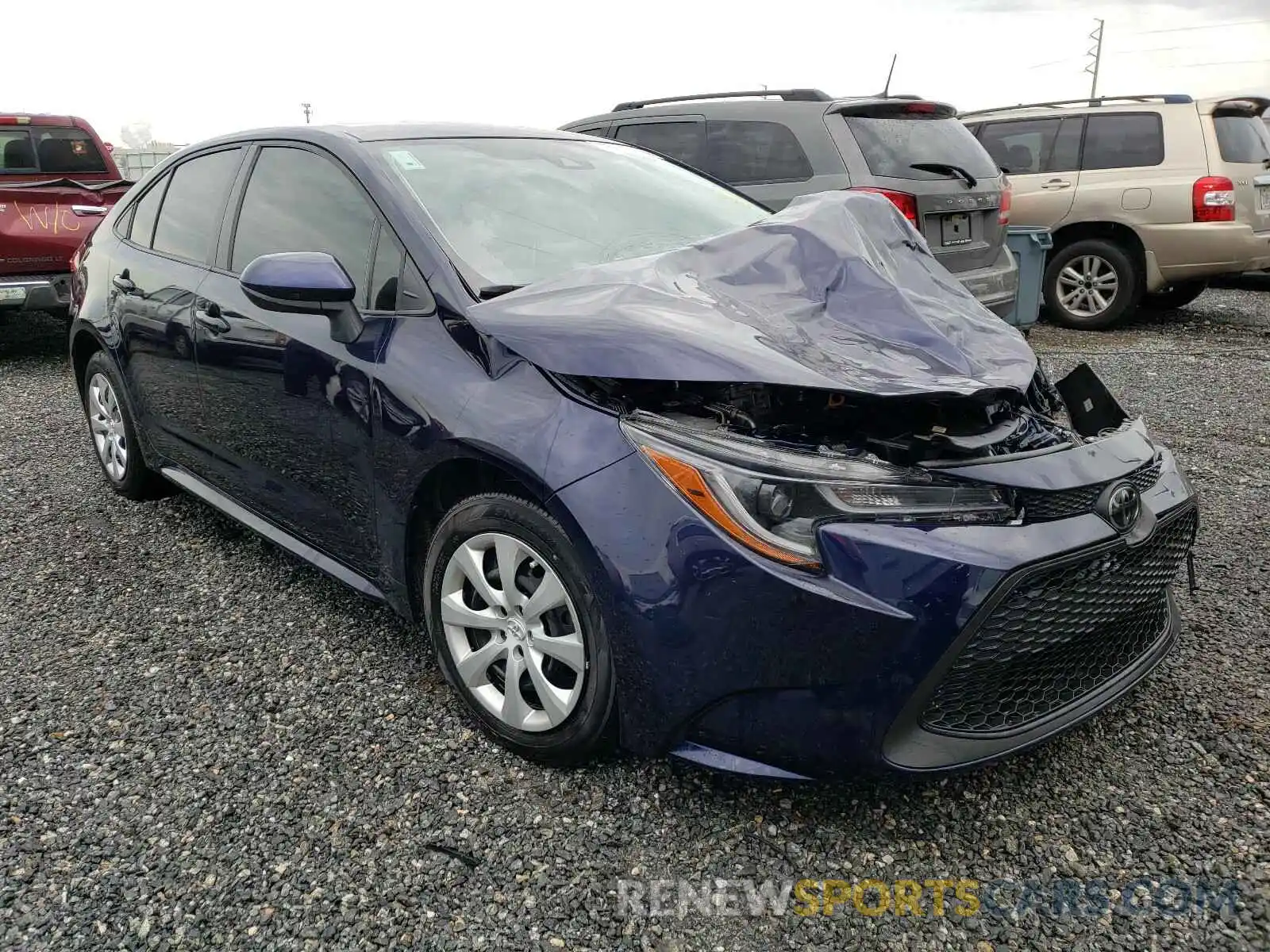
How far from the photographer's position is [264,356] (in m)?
2.92

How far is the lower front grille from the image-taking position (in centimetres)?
187

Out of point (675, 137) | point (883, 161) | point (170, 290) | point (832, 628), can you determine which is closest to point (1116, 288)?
point (883, 161)

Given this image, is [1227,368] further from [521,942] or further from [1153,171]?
[521,942]

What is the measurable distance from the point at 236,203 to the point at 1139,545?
297 centimetres

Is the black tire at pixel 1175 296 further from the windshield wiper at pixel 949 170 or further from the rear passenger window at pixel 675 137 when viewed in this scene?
the rear passenger window at pixel 675 137

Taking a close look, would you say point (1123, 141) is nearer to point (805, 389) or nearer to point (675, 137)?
point (675, 137)

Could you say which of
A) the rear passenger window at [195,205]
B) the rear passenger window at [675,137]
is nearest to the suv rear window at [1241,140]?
the rear passenger window at [675,137]

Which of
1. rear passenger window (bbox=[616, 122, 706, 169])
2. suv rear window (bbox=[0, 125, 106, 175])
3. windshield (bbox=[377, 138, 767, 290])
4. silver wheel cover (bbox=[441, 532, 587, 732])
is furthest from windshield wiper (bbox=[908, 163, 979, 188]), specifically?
suv rear window (bbox=[0, 125, 106, 175])

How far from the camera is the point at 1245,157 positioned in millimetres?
7840

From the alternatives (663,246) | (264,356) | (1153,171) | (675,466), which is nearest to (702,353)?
(675,466)

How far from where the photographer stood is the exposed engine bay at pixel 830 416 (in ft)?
6.51

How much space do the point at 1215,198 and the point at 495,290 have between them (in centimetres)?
746

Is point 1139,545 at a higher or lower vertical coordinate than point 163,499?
higher

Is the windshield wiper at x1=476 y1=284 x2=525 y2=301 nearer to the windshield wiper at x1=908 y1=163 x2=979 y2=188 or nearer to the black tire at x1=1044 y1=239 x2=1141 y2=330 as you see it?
the windshield wiper at x1=908 y1=163 x2=979 y2=188
